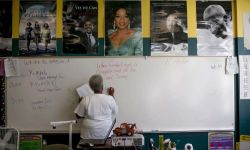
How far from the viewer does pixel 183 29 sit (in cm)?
416

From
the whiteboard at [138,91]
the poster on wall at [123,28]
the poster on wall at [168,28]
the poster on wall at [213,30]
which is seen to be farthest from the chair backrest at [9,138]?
the poster on wall at [213,30]

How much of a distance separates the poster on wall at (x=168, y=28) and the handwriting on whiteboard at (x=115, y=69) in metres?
0.32

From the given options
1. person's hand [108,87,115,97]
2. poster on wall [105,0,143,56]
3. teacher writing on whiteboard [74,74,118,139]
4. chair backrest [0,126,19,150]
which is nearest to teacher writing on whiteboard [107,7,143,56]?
poster on wall [105,0,143,56]

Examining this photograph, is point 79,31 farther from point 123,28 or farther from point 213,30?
point 213,30

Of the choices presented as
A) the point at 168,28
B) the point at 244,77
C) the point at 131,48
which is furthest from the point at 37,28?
the point at 244,77

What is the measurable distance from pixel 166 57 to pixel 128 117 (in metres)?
0.89

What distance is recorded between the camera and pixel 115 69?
4.11 metres

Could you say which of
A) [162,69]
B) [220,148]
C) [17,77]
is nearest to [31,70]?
[17,77]

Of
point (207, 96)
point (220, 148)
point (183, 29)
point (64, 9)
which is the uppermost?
point (64, 9)

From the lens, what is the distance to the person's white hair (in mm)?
4188

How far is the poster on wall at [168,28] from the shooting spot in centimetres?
413

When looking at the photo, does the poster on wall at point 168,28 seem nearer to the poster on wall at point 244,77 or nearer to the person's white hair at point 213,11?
the person's white hair at point 213,11

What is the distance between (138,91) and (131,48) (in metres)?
0.54

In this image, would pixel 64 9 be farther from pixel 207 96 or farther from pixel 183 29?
pixel 207 96
